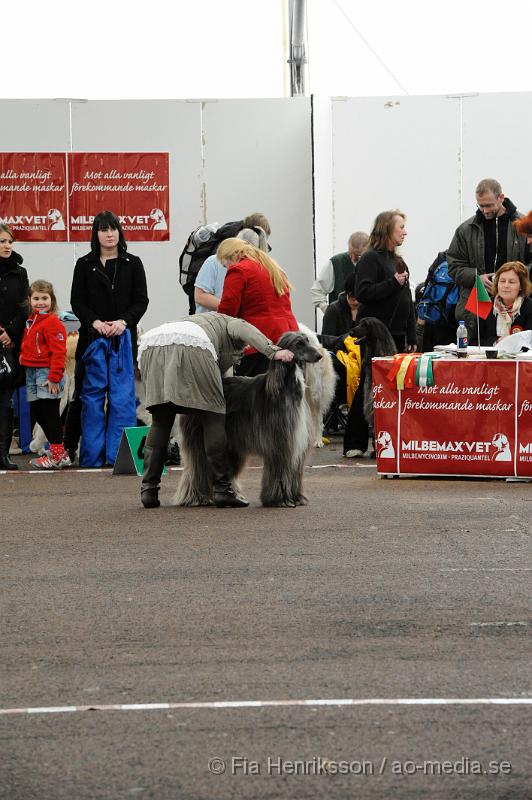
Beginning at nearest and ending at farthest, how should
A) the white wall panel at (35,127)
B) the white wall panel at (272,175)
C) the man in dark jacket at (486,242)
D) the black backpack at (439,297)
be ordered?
the man in dark jacket at (486,242) → the black backpack at (439,297) → the white wall panel at (35,127) → the white wall panel at (272,175)

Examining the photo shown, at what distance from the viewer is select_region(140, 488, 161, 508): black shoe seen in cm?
892

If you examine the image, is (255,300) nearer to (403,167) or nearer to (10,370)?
(10,370)

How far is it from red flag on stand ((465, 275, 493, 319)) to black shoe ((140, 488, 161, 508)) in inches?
139

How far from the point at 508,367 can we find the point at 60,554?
13.6 feet

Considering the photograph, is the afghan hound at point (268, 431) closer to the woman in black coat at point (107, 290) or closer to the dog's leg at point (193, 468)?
the dog's leg at point (193, 468)

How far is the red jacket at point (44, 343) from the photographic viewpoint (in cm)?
1176

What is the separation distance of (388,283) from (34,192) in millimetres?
5466

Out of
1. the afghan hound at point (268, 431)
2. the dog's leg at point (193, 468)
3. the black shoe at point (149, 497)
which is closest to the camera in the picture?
the afghan hound at point (268, 431)

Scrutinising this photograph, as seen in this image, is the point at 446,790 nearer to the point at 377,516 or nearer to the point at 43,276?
the point at 377,516

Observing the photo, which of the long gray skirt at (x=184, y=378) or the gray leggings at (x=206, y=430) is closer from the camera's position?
the long gray skirt at (x=184, y=378)

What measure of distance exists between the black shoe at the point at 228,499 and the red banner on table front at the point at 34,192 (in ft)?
25.2

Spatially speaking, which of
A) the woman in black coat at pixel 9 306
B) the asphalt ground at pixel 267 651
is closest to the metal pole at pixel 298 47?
the woman in black coat at pixel 9 306

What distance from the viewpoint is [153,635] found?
532 centimetres

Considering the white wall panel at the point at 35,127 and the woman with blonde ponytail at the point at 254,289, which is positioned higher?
the white wall panel at the point at 35,127
